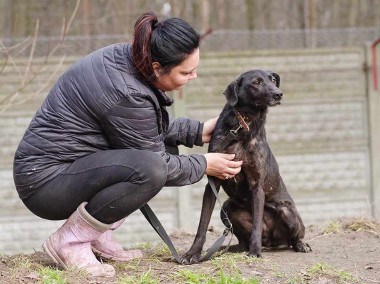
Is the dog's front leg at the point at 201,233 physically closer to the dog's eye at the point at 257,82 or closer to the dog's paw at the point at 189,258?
the dog's paw at the point at 189,258

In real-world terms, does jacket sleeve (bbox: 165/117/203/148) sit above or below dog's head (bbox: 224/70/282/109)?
below

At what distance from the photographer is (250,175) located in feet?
18.1

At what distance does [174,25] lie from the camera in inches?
189

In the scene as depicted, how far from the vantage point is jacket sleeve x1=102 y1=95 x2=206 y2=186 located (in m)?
4.71

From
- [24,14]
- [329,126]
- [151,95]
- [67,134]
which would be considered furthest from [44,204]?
[24,14]

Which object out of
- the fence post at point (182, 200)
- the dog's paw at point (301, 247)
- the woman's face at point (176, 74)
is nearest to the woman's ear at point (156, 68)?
the woman's face at point (176, 74)

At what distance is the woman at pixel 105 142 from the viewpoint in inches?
188

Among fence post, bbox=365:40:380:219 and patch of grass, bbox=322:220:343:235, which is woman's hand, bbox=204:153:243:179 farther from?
fence post, bbox=365:40:380:219

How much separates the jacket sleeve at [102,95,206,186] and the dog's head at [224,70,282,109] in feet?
2.12

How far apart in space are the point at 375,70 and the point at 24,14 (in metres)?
5.62

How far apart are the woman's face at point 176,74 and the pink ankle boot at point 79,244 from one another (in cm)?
87

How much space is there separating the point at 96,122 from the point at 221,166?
87 centimetres

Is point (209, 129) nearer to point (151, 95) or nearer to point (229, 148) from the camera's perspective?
point (229, 148)

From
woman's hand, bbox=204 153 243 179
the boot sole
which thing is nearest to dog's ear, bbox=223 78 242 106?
woman's hand, bbox=204 153 243 179
